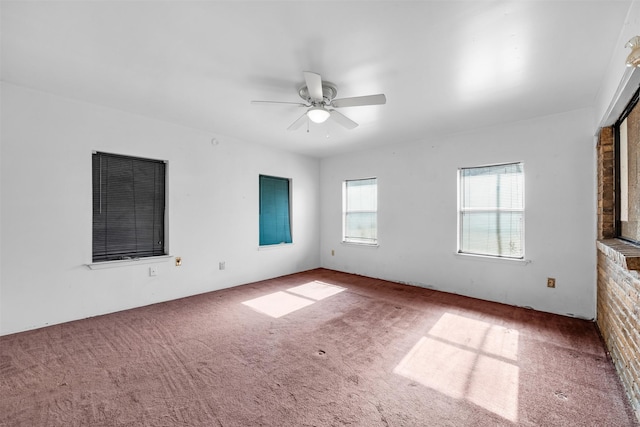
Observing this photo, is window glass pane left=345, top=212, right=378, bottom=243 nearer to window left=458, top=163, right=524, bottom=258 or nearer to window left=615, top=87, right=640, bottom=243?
window left=458, top=163, right=524, bottom=258

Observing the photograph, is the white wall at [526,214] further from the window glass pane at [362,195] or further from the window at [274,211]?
the window at [274,211]

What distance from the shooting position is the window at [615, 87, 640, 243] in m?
2.01

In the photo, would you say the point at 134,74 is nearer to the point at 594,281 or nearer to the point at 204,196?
the point at 204,196

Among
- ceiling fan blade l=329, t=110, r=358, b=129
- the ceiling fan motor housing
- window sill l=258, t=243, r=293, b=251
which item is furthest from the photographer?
window sill l=258, t=243, r=293, b=251

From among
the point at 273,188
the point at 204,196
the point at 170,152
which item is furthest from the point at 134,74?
the point at 273,188

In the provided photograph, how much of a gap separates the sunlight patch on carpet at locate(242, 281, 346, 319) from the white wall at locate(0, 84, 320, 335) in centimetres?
90

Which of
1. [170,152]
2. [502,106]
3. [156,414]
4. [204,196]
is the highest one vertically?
[502,106]

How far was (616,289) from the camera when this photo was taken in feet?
7.29

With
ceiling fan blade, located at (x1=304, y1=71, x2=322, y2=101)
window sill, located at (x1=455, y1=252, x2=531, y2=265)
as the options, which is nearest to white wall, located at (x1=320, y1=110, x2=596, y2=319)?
window sill, located at (x1=455, y1=252, x2=531, y2=265)

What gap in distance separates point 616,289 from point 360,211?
12.0 feet

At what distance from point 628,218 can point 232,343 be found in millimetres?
3639

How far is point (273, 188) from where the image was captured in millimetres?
5207

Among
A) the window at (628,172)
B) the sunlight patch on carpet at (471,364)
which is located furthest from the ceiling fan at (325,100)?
the sunlight patch on carpet at (471,364)

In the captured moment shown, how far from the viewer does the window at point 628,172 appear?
2007 mm
